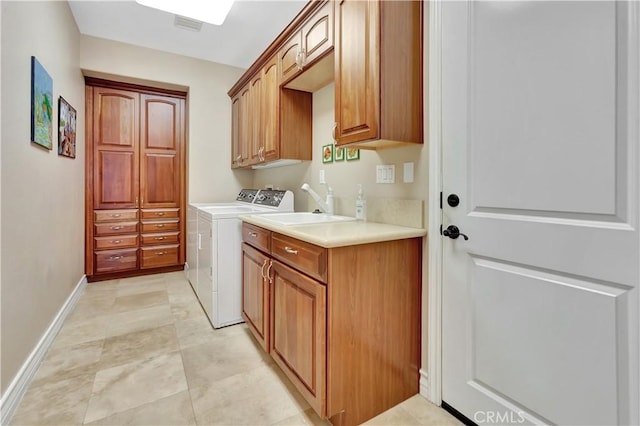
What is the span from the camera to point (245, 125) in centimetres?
330

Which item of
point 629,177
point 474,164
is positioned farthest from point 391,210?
point 629,177

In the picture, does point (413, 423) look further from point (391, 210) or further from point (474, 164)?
point (474, 164)

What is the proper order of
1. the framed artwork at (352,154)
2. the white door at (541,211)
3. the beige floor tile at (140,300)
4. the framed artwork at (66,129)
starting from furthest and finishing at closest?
the beige floor tile at (140,300), the framed artwork at (66,129), the framed artwork at (352,154), the white door at (541,211)

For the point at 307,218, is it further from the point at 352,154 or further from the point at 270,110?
the point at 270,110

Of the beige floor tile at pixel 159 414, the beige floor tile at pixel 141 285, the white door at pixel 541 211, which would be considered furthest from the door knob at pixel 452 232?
the beige floor tile at pixel 141 285

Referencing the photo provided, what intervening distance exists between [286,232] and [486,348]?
1042 millimetres

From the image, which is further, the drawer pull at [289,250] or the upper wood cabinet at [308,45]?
the upper wood cabinet at [308,45]

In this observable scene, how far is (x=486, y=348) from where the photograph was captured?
1307 millimetres

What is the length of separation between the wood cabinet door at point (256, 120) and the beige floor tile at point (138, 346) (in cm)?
169

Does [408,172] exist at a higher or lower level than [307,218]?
higher

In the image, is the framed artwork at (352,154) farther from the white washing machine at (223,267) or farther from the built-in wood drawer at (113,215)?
the built-in wood drawer at (113,215)

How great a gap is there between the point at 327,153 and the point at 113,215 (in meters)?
2.90

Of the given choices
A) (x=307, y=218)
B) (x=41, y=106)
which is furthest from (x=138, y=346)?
(x=41, y=106)

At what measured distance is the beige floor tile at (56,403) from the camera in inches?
55.2
